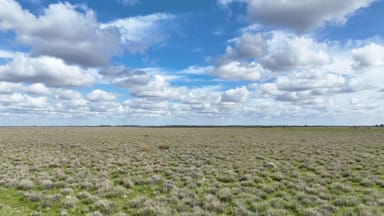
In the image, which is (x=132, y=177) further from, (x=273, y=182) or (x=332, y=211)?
(x=332, y=211)

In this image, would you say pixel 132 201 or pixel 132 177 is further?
pixel 132 177

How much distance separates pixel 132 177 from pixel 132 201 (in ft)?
15.2

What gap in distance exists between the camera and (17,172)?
1488 centimetres

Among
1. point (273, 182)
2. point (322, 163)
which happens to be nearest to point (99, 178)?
point (273, 182)

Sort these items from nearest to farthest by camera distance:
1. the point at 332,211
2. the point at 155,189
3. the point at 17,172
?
the point at 332,211 < the point at 155,189 < the point at 17,172

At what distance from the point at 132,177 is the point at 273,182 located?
6774mm

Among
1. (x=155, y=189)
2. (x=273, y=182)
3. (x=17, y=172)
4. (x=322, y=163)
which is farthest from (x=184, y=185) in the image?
(x=322, y=163)

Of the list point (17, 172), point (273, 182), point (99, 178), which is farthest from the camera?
point (17, 172)

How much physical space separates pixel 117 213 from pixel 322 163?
48.3ft

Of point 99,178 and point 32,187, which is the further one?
point 99,178

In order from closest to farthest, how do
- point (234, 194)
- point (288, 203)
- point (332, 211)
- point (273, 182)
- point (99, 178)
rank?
point (332, 211) < point (288, 203) < point (234, 194) < point (273, 182) < point (99, 178)

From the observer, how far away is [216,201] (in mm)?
9203

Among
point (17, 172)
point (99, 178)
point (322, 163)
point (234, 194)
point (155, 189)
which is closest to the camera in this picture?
point (234, 194)

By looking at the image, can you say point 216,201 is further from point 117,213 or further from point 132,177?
point 132,177
